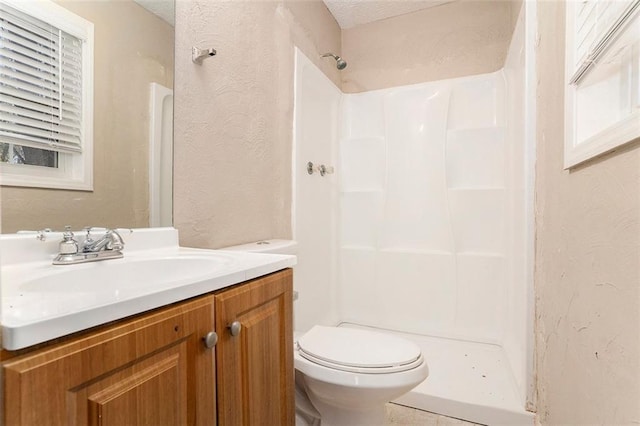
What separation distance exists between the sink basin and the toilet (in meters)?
0.35

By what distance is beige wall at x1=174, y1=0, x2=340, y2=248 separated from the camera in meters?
1.18

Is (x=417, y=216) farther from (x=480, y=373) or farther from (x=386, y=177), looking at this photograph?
(x=480, y=373)

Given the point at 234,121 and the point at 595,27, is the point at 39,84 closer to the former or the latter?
the point at 234,121

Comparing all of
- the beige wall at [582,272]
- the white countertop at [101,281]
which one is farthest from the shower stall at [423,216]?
the white countertop at [101,281]

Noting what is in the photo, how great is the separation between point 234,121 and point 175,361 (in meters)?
1.06

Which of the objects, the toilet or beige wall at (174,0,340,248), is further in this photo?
beige wall at (174,0,340,248)

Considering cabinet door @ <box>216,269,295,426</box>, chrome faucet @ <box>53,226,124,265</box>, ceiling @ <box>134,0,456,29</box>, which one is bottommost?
cabinet door @ <box>216,269,295,426</box>

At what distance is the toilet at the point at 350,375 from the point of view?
105cm

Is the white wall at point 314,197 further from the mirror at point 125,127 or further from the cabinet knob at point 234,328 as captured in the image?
the cabinet knob at point 234,328

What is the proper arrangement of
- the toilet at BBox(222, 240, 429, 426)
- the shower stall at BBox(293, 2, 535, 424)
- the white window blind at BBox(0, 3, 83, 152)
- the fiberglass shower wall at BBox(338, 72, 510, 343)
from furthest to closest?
the fiberglass shower wall at BBox(338, 72, 510, 343), the shower stall at BBox(293, 2, 535, 424), the toilet at BBox(222, 240, 429, 426), the white window blind at BBox(0, 3, 83, 152)

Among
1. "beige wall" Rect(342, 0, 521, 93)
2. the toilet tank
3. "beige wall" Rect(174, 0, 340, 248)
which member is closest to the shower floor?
the toilet tank

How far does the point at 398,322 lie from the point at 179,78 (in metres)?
2.00

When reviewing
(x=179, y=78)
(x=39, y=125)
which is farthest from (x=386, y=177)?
(x=39, y=125)

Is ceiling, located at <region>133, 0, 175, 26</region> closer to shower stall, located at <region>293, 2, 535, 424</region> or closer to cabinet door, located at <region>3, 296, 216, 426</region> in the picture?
shower stall, located at <region>293, 2, 535, 424</region>
